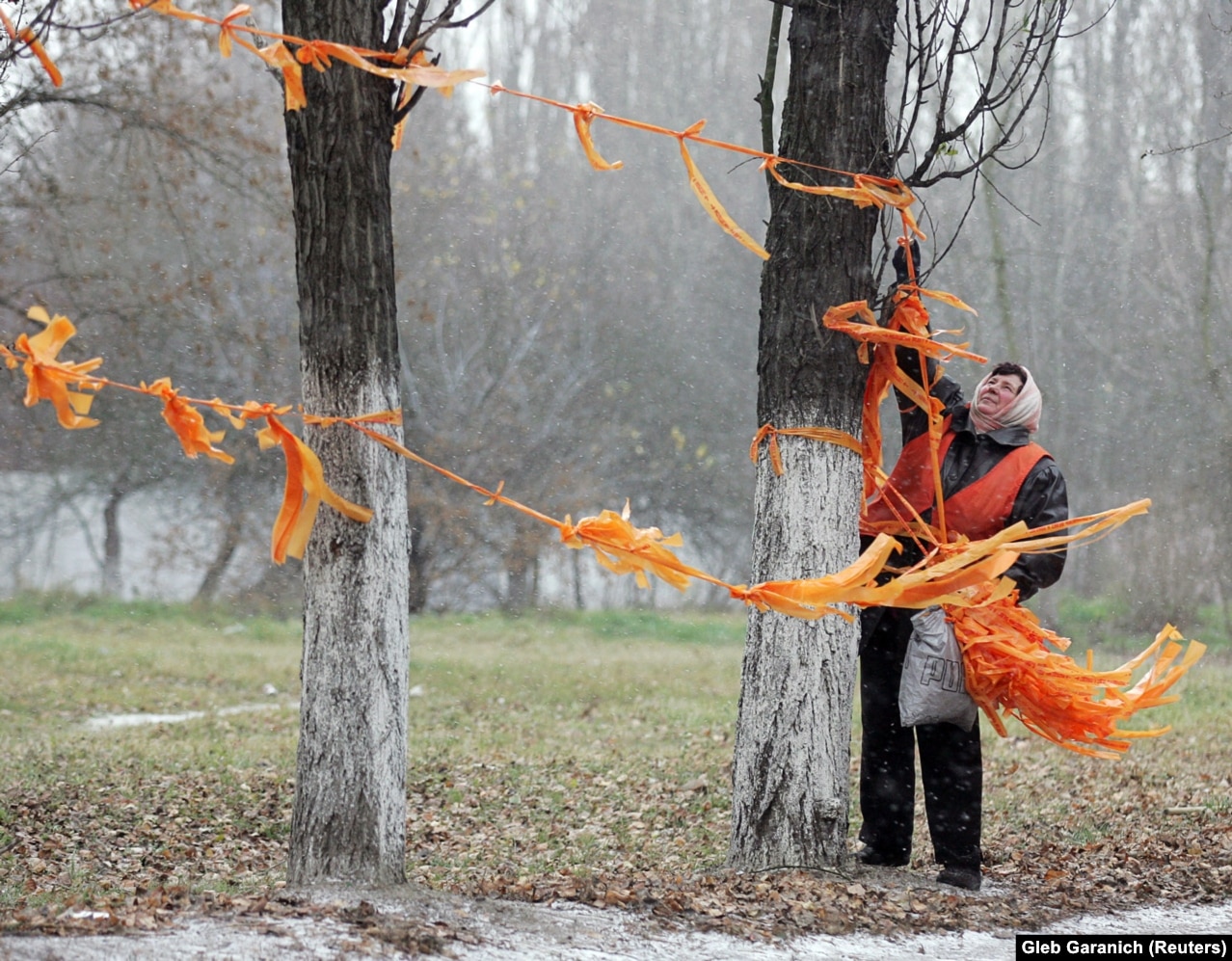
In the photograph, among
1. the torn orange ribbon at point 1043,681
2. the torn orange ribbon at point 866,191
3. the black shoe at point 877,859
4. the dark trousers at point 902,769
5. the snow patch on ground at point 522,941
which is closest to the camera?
the snow patch on ground at point 522,941

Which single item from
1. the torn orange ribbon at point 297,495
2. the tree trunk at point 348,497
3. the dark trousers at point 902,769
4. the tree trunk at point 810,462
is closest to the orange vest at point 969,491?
the tree trunk at point 810,462

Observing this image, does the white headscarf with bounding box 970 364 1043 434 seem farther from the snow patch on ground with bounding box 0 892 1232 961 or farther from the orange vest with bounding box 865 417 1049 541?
the snow patch on ground with bounding box 0 892 1232 961

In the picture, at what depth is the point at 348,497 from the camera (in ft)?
14.3

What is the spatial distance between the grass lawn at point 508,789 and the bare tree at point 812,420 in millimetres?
496

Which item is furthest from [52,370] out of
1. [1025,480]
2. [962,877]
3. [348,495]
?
[962,877]

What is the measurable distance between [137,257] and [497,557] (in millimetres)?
7795

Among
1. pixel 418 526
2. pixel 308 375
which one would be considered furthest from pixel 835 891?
pixel 418 526

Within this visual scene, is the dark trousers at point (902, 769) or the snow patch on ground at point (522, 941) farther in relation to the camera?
the dark trousers at point (902, 769)

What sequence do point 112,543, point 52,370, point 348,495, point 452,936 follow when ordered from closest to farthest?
point 452,936 → point 52,370 → point 348,495 → point 112,543

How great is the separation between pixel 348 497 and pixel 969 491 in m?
2.47

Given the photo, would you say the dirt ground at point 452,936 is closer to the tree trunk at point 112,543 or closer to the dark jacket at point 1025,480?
the dark jacket at point 1025,480

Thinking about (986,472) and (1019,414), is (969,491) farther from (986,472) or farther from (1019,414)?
(1019,414)

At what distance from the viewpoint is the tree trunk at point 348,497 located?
436 centimetres

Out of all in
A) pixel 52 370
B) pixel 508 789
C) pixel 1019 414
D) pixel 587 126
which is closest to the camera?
pixel 52 370
